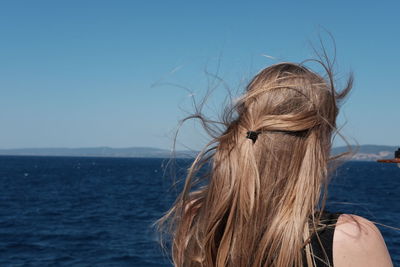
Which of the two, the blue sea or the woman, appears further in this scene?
the blue sea

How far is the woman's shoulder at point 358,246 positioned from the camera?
1.78 metres

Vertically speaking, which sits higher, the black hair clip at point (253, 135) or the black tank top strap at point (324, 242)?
the black hair clip at point (253, 135)

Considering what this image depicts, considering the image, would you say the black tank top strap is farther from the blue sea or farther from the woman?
the blue sea

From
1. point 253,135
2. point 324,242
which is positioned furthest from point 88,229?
point 324,242

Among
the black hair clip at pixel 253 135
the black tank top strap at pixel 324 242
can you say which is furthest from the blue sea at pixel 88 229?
the black tank top strap at pixel 324 242

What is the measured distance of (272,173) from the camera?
203 cm

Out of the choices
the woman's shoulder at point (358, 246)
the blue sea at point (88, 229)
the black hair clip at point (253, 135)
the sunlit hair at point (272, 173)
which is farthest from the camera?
the blue sea at point (88, 229)

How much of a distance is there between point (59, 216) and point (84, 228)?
5.55 metres

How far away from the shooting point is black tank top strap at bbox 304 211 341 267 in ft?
5.99

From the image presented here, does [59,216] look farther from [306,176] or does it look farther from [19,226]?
[306,176]

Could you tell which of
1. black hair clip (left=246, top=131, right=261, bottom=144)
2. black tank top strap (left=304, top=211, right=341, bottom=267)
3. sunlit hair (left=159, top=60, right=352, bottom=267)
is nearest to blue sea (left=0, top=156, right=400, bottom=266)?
sunlit hair (left=159, top=60, right=352, bottom=267)

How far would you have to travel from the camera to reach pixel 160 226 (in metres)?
2.65

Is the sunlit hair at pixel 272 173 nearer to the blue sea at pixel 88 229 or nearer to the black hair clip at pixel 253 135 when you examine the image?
the black hair clip at pixel 253 135

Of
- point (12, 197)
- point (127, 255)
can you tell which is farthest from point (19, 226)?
point (12, 197)
